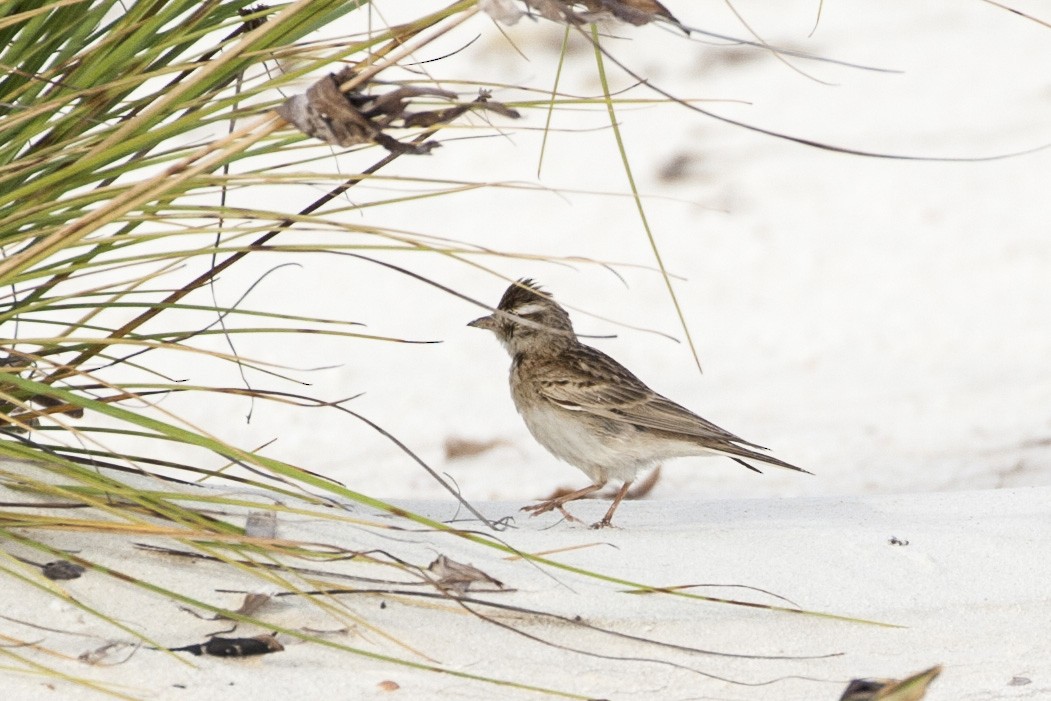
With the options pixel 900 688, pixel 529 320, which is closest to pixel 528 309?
pixel 529 320

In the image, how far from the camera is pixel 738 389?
8648mm

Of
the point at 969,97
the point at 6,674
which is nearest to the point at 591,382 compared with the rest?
the point at 6,674

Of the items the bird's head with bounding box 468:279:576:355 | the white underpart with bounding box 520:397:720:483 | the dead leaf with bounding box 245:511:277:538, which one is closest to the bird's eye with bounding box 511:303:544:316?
the bird's head with bounding box 468:279:576:355

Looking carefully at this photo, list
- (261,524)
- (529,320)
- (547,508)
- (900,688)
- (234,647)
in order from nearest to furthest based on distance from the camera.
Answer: (900,688), (234,647), (261,524), (547,508), (529,320)

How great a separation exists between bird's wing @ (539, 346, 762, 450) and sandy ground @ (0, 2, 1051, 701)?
0.38m

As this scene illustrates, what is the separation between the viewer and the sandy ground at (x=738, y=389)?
3516 mm

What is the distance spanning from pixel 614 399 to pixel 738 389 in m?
3.41

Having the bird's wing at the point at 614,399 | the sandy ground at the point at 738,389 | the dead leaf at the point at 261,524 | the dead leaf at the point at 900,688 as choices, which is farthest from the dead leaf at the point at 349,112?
the bird's wing at the point at 614,399

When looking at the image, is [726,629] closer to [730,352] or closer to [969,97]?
[730,352]

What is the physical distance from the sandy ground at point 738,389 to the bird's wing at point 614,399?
375 millimetres

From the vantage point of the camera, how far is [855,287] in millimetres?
9914

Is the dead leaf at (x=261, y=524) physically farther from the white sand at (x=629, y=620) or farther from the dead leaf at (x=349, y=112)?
the dead leaf at (x=349, y=112)

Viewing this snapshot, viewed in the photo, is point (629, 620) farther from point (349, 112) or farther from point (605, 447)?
point (605, 447)

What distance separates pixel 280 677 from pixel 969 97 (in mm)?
9750
